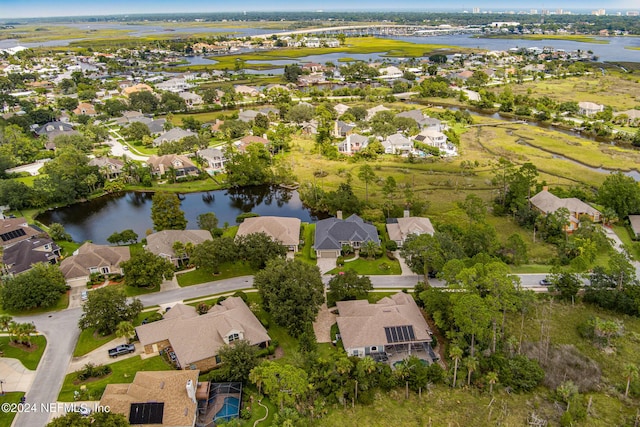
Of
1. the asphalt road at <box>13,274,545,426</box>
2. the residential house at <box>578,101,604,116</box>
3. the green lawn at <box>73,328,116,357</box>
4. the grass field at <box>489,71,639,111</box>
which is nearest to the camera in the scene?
the asphalt road at <box>13,274,545,426</box>

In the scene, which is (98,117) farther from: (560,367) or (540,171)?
(560,367)

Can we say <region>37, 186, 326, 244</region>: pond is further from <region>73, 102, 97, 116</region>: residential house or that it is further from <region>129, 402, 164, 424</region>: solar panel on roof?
<region>73, 102, 97, 116</region>: residential house

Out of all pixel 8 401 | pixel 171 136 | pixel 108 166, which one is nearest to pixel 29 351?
pixel 8 401

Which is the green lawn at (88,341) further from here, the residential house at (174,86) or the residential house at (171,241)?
the residential house at (174,86)

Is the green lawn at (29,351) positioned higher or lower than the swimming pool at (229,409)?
lower

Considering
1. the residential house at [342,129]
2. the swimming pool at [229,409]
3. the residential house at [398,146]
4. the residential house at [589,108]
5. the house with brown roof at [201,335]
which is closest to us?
the swimming pool at [229,409]

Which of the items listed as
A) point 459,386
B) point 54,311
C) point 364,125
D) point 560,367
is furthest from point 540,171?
point 54,311

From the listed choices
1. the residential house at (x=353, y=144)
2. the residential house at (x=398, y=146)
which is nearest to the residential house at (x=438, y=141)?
the residential house at (x=398, y=146)

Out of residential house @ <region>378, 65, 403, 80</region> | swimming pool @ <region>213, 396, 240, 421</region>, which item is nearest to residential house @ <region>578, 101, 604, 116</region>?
residential house @ <region>378, 65, 403, 80</region>
